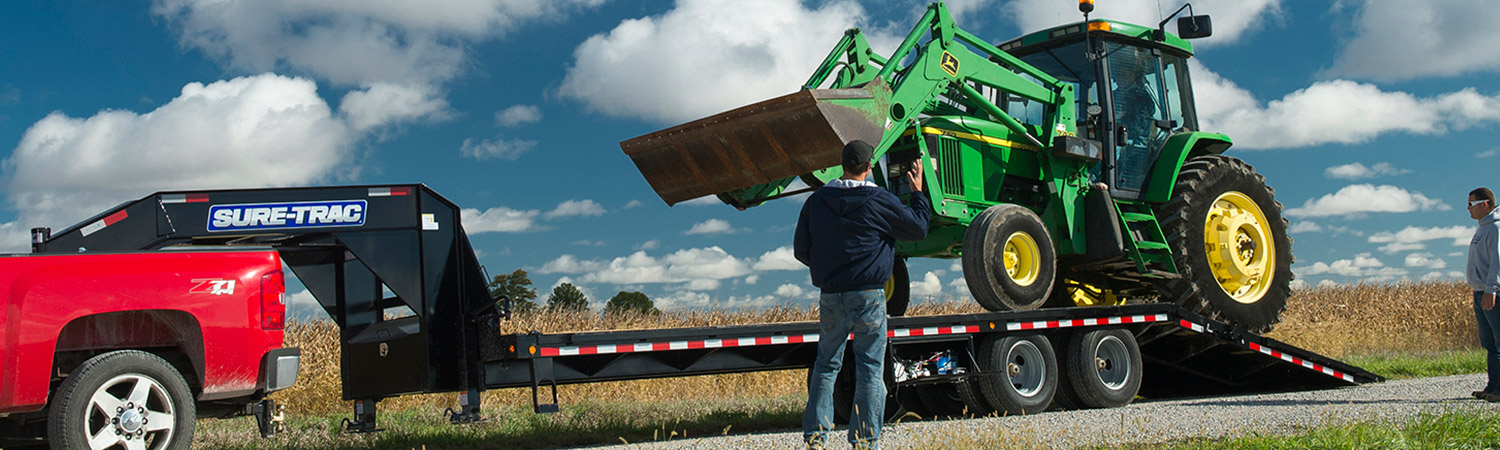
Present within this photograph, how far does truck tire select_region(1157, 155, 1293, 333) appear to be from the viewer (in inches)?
417

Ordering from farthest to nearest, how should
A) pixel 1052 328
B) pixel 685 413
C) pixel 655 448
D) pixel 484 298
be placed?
pixel 685 413
pixel 1052 328
pixel 484 298
pixel 655 448

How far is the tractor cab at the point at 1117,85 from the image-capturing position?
10.8 meters

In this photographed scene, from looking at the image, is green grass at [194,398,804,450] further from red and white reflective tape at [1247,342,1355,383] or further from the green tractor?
red and white reflective tape at [1247,342,1355,383]

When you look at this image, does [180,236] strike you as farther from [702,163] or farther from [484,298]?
[702,163]

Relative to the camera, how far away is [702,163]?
366 inches

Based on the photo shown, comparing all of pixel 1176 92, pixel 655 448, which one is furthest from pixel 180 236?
pixel 1176 92

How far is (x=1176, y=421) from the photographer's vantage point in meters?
7.76

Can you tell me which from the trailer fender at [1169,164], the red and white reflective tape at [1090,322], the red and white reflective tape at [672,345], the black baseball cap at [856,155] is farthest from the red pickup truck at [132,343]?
the trailer fender at [1169,164]

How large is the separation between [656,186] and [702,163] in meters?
0.52

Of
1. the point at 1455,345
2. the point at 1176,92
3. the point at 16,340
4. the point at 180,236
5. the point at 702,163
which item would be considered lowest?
the point at 1455,345

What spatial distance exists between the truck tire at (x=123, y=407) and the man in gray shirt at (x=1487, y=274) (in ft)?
30.1

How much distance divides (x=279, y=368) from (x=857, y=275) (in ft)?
11.4

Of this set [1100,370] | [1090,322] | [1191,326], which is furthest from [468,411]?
[1191,326]

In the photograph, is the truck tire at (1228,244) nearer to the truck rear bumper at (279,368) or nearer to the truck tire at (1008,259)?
the truck tire at (1008,259)
